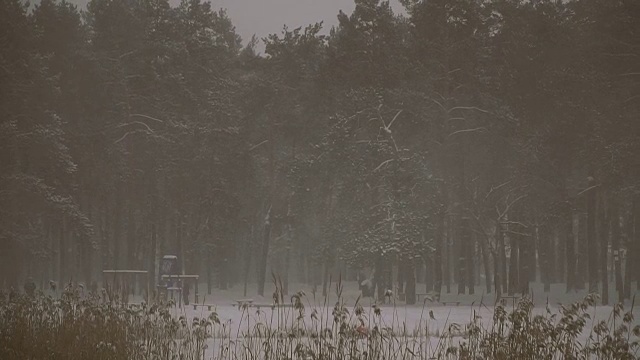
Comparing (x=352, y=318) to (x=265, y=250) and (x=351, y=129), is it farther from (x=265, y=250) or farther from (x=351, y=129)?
(x=265, y=250)

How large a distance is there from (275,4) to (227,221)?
4045cm

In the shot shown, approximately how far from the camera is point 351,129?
36.2 meters

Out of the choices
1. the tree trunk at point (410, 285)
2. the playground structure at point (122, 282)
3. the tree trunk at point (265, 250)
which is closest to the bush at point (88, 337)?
the playground structure at point (122, 282)

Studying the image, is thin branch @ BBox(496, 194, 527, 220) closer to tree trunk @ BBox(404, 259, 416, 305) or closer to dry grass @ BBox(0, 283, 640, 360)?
tree trunk @ BBox(404, 259, 416, 305)

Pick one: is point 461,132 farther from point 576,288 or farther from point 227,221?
point 227,221

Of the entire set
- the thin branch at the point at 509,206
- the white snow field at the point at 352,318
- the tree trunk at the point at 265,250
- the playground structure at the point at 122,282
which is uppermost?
the thin branch at the point at 509,206

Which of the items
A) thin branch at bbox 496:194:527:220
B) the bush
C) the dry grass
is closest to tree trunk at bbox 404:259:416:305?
thin branch at bbox 496:194:527:220

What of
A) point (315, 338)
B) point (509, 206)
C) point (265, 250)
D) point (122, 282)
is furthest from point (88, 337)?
point (265, 250)

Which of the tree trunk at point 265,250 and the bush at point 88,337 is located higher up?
the tree trunk at point 265,250

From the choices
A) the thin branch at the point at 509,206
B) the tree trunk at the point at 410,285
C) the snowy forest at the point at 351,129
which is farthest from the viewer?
the thin branch at the point at 509,206

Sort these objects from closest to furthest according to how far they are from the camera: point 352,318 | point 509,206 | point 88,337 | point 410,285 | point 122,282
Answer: point 88,337
point 352,318
point 122,282
point 410,285
point 509,206

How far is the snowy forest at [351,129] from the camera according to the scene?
3322cm

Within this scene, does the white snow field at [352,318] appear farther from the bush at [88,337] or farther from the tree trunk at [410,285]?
the bush at [88,337]

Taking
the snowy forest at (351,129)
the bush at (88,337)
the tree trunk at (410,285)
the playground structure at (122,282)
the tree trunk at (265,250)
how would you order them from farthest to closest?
the tree trunk at (265,250)
the snowy forest at (351,129)
the tree trunk at (410,285)
the playground structure at (122,282)
the bush at (88,337)
